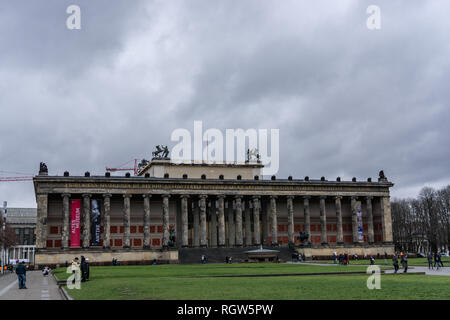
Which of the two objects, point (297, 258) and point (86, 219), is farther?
point (86, 219)

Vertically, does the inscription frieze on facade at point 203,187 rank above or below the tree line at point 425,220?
above

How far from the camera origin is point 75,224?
81.8m

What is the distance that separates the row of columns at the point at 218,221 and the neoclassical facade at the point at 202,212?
6.7 inches

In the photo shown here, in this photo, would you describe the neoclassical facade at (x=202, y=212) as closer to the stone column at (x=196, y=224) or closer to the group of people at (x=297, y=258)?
the stone column at (x=196, y=224)

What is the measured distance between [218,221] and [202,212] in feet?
12.5

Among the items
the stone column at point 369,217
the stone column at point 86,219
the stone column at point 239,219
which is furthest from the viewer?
the stone column at point 369,217

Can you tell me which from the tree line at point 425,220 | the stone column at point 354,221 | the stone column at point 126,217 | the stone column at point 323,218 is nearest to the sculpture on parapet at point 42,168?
the stone column at point 126,217

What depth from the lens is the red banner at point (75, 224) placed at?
266 ft

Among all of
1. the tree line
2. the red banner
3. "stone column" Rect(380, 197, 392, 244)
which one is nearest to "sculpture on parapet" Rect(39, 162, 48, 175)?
the red banner

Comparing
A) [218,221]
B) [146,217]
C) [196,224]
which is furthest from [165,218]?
[218,221]

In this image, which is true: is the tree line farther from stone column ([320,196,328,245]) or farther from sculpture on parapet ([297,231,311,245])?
sculpture on parapet ([297,231,311,245])

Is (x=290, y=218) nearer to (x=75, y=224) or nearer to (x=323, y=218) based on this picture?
(x=323, y=218)
